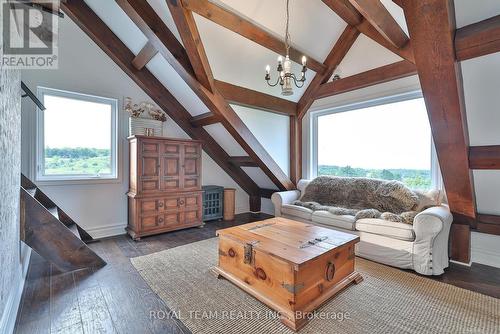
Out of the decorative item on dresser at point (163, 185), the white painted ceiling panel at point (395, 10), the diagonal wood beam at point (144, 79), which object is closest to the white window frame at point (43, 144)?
the decorative item on dresser at point (163, 185)

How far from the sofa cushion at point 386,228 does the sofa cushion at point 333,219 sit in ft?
0.30

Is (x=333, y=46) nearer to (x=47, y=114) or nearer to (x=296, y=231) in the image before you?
(x=296, y=231)

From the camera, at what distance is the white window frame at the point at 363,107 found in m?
2.99

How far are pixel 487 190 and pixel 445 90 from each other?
4.94ft

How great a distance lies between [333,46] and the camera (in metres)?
3.62

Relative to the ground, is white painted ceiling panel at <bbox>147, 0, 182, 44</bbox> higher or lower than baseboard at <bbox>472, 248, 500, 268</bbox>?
higher

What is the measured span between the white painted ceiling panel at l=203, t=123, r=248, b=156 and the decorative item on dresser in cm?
34

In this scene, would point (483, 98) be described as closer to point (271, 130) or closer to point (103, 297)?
point (271, 130)

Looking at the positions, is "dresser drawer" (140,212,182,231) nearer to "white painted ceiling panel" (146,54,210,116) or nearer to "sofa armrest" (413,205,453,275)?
"white painted ceiling panel" (146,54,210,116)

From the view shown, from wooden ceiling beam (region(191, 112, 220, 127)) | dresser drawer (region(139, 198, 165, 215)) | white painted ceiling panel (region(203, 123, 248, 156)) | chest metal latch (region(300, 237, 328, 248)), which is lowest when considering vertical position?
chest metal latch (region(300, 237, 328, 248))

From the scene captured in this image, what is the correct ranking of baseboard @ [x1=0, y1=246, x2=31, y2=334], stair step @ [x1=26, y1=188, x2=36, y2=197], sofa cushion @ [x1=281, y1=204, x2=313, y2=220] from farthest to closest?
1. sofa cushion @ [x1=281, y1=204, x2=313, y2=220]
2. stair step @ [x1=26, y1=188, x2=36, y2=197]
3. baseboard @ [x1=0, y1=246, x2=31, y2=334]

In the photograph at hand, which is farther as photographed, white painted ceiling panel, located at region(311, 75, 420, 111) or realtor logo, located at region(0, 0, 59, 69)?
white painted ceiling panel, located at region(311, 75, 420, 111)

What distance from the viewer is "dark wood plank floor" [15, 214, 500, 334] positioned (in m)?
1.61

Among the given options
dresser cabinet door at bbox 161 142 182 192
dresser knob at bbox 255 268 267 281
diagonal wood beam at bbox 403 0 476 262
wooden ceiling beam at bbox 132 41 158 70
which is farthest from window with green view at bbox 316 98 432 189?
wooden ceiling beam at bbox 132 41 158 70
